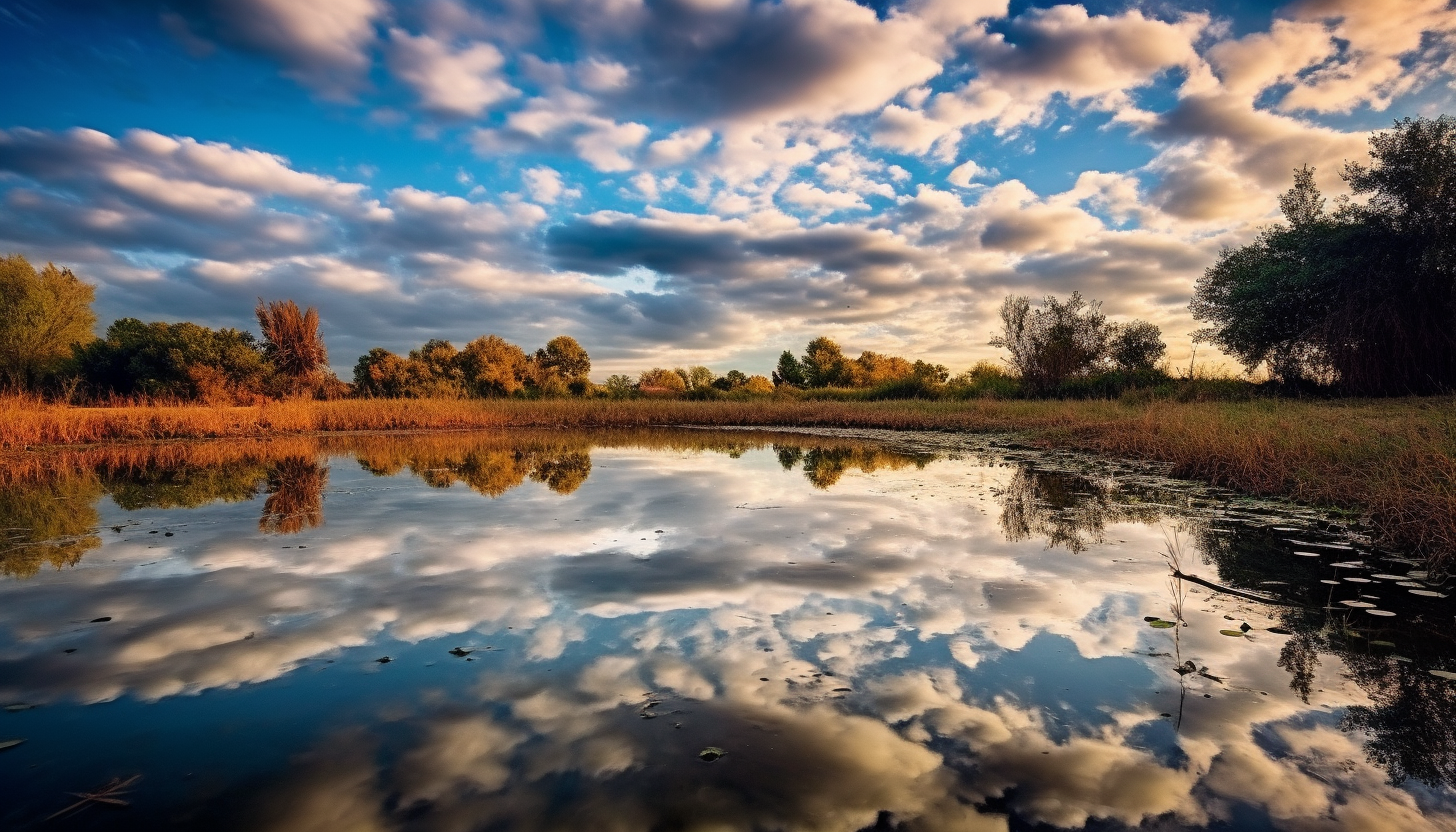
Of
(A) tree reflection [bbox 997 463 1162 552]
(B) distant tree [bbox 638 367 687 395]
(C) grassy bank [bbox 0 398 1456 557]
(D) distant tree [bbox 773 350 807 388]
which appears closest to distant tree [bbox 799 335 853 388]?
(D) distant tree [bbox 773 350 807 388]

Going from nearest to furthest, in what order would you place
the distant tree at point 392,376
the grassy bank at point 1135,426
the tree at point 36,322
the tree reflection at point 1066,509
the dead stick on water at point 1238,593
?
the dead stick on water at point 1238,593
the grassy bank at point 1135,426
the tree reflection at point 1066,509
the tree at point 36,322
the distant tree at point 392,376

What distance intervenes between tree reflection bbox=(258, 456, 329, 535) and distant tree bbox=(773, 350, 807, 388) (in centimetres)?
5047

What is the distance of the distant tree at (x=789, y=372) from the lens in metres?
61.4

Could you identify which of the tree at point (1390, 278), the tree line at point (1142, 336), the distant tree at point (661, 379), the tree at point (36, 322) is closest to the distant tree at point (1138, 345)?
the tree line at point (1142, 336)

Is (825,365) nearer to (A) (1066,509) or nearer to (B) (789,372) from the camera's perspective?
(B) (789,372)

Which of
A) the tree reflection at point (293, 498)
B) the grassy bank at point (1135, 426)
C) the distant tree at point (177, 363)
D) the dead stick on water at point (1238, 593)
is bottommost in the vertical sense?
the dead stick on water at point (1238, 593)

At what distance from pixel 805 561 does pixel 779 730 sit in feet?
9.29

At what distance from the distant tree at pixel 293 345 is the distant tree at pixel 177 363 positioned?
42.5 inches

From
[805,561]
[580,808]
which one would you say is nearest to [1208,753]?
[580,808]

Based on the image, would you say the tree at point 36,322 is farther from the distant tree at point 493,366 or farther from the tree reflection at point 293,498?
the tree reflection at point 293,498

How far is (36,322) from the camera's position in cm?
3716

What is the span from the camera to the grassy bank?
6.23 m

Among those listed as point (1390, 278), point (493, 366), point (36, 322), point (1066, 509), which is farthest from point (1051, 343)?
point (36, 322)

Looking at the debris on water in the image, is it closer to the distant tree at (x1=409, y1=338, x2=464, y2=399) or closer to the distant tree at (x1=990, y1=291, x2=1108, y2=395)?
the distant tree at (x1=990, y1=291, x2=1108, y2=395)
